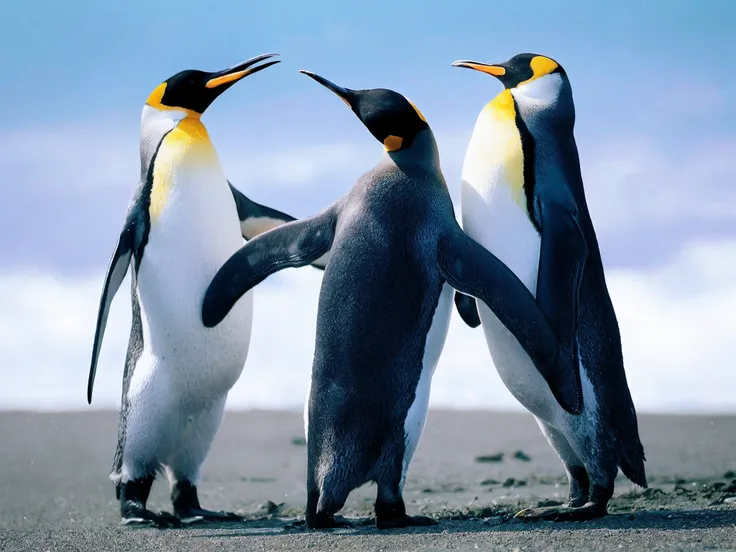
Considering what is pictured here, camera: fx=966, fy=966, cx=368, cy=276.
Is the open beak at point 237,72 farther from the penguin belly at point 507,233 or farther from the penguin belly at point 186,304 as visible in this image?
the penguin belly at point 507,233

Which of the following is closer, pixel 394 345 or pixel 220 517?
pixel 394 345

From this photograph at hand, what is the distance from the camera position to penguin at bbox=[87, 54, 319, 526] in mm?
5184

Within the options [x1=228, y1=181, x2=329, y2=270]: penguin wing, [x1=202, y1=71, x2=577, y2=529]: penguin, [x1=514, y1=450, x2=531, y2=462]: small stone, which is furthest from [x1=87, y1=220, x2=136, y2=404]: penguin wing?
[x1=514, y1=450, x2=531, y2=462]: small stone

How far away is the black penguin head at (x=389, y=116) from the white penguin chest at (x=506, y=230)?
454 millimetres

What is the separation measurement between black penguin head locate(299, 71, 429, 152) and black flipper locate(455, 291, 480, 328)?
51.3 inches

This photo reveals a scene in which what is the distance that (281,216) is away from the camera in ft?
20.1

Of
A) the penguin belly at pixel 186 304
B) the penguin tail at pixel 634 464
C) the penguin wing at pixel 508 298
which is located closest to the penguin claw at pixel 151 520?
the penguin belly at pixel 186 304

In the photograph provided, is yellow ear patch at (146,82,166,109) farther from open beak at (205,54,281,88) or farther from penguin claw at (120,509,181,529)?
penguin claw at (120,509,181,529)

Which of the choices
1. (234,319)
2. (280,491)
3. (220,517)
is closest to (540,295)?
(234,319)

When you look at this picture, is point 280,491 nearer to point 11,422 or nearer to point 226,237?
point 226,237

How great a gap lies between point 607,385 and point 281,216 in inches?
93.3

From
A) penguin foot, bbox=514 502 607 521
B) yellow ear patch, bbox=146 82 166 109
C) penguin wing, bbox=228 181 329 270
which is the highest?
yellow ear patch, bbox=146 82 166 109

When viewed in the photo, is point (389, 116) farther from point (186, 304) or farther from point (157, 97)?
point (157, 97)

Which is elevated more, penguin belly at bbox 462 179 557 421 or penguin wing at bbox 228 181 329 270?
penguin wing at bbox 228 181 329 270
